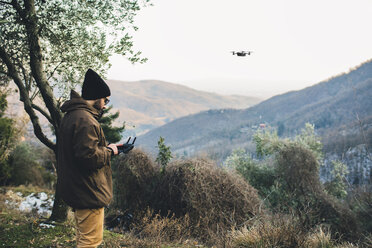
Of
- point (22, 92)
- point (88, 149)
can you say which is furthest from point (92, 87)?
point (22, 92)

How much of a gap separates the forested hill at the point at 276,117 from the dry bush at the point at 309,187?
91.3 meters

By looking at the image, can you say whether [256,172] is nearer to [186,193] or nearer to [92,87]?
[186,193]

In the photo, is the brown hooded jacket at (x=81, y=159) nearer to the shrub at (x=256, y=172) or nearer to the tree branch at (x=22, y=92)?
the tree branch at (x=22, y=92)

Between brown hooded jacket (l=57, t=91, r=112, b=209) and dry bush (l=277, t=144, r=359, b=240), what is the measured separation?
43.2ft

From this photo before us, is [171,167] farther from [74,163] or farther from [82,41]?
[74,163]

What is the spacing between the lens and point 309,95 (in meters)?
174

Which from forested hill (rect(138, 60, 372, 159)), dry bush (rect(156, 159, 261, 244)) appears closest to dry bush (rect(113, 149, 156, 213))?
dry bush (rect(156, 159, 261, 244))

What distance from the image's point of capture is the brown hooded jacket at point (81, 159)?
8.71 ft

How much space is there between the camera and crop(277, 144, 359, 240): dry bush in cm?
1431

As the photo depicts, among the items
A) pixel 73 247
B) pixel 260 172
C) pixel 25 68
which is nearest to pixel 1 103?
pixel 25 68

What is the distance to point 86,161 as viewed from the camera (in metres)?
2.64

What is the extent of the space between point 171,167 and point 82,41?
5.10 m

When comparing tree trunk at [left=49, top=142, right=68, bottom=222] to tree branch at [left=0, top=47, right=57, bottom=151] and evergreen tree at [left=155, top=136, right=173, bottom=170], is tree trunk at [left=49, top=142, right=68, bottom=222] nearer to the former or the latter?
tree branch at [left=0, top=47, right=57, bottom=151]

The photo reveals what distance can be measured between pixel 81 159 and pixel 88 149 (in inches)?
4.5
